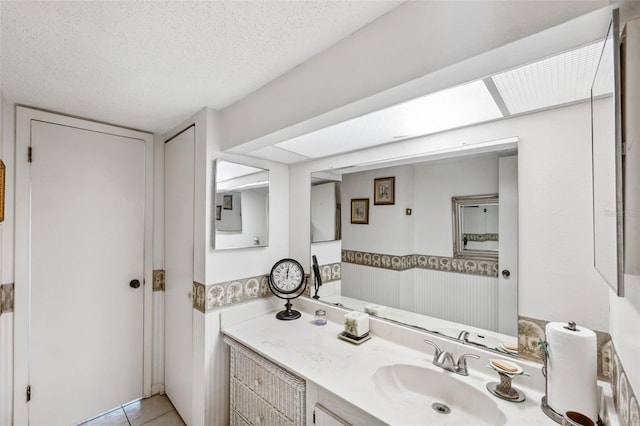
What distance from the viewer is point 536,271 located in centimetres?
110

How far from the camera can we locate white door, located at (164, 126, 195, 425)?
193 cm

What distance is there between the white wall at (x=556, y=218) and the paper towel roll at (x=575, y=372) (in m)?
0.17

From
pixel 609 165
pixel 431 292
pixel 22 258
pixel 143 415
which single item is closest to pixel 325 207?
pixel 431 292

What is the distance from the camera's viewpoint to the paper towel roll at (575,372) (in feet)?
2.85

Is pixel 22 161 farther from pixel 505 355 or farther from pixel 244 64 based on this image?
pixel 505 355

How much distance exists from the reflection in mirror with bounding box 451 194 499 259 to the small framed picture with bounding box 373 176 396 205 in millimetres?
339

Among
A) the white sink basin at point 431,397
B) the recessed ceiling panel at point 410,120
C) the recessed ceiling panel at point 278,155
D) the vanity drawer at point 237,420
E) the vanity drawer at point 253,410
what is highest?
the recessed ceiling panel at point 410,120

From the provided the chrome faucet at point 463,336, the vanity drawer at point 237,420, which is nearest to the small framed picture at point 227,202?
the vanity drawer at point 237,420

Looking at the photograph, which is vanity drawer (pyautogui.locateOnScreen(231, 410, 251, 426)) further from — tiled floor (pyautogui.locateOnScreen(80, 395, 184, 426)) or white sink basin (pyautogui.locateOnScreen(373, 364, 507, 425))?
white sink basin (pyautogui.locateOnScreen(373, 364, 507, 425))

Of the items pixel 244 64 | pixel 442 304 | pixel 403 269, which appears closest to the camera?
pixel 244 64

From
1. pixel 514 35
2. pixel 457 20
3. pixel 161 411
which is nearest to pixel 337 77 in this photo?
pixel 457 20

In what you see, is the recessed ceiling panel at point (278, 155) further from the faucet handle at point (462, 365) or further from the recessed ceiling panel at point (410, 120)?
the faucet handle at point (462, 365)

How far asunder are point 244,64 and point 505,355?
1718 mm

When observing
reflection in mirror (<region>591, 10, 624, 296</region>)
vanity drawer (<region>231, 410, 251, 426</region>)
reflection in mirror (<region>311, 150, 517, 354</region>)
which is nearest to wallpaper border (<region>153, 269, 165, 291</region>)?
vanity drawer (<region>231, 410, 251, 426</region>)
